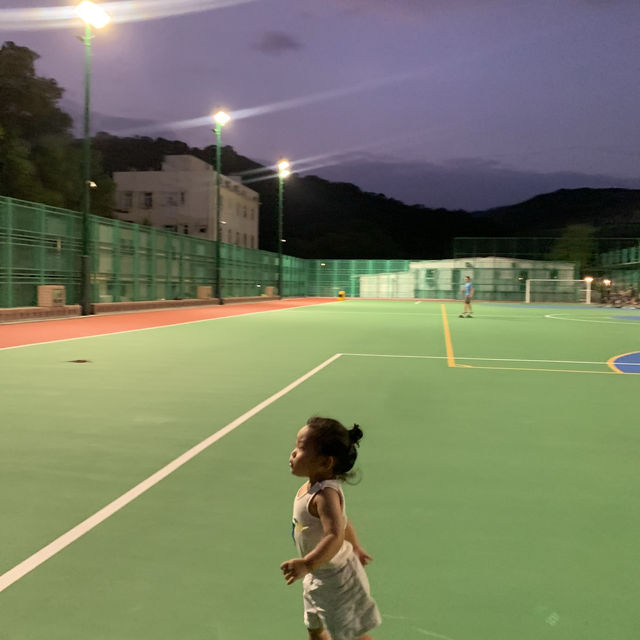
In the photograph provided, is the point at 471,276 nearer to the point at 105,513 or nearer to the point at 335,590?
the point at 105,513

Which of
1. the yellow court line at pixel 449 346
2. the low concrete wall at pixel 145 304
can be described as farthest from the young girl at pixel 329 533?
the low concrete wall at pixel 145 304

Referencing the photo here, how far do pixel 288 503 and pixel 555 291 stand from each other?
205 ft

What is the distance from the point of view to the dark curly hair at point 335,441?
2.65 meters

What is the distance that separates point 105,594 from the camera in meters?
3.38

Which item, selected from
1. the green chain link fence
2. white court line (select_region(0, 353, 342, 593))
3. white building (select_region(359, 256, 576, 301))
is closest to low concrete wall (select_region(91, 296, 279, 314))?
the green chain link fence

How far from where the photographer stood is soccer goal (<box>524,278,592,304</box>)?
62.2 metres

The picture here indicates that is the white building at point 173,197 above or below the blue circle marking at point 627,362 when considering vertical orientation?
above

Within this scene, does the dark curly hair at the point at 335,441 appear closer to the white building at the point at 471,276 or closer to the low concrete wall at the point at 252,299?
the low concrete wall at the point at 252,299

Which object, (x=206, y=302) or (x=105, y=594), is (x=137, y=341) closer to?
(x=105, y=594)

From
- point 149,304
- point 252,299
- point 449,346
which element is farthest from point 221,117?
point 449,346

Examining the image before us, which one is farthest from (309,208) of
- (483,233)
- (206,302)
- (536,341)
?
(536,341)

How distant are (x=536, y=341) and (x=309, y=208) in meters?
148

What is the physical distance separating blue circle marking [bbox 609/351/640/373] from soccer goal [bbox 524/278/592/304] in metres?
48.3

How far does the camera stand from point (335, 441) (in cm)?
265
